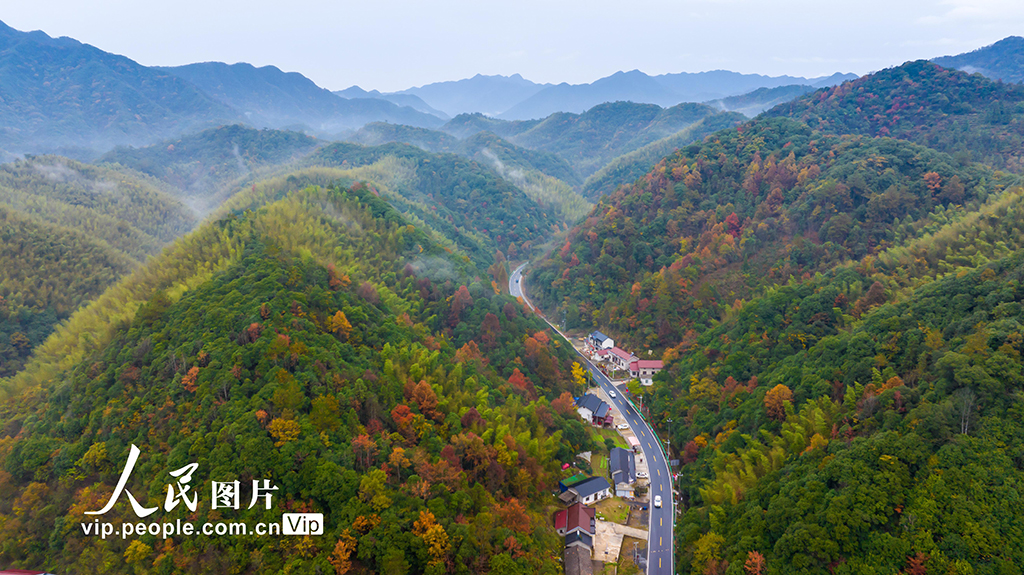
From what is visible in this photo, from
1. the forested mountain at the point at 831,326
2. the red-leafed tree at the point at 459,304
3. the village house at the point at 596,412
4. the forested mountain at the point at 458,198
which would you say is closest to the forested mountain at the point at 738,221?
the forested mountain at the point at 831,326

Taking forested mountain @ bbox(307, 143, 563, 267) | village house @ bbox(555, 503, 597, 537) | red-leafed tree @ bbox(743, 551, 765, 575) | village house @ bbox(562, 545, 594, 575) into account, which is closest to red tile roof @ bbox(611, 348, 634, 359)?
village house @ bbox(555, 503, 597, 537)

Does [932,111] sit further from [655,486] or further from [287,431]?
[287,431]

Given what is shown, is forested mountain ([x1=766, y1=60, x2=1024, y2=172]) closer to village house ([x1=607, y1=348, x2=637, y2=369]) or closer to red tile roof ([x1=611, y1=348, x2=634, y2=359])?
red tile roof ([x1=611, y1=348, x2=634, y2=359])

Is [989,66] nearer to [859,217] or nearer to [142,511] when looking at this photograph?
[859,217]

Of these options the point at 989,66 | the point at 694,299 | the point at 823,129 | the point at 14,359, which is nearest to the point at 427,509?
the point at 694,299

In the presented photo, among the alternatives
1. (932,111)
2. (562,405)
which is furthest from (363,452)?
(932,111)
